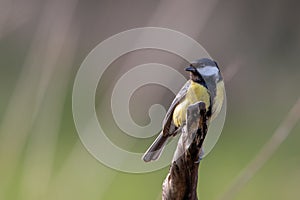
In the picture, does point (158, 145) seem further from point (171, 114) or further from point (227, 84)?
point (227, 84)

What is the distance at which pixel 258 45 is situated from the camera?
12.8 ft

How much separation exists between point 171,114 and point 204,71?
0.36 ft

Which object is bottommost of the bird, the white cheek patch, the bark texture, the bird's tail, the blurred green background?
the blurred green background

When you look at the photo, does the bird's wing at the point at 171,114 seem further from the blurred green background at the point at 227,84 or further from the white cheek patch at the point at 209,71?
the blurred green background at the point at 227,84

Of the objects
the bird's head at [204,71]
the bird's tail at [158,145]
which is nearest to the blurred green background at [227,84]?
the bird's tail at [158,145]

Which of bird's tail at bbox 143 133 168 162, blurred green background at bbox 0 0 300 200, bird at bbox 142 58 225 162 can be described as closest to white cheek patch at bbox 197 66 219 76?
bird at bbox 142 58 225 162

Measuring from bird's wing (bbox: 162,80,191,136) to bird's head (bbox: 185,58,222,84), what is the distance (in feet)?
0.12

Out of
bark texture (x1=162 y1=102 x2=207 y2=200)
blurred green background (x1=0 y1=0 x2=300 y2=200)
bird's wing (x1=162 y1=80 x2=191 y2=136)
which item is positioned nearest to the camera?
bark texture (x1=162 y1=102 x2=207 y2=200)

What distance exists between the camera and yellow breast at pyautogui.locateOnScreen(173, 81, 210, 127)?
1024mm

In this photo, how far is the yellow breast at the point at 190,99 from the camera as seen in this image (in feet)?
3.36

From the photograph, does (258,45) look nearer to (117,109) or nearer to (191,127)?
(117,109)

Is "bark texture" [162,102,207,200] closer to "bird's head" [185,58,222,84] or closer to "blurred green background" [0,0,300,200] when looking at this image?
"bird's head" [185,58,222,84]

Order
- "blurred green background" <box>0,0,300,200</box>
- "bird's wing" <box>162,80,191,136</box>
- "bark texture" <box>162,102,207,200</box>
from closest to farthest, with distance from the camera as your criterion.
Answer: "bark texture" <box>162,102,207,200</box>, "bird's wing" <box>162,80,191,136</box>, "blurred green background" <box>0,0,300,200</box>

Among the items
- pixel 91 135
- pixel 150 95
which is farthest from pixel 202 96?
pixel 150 95
